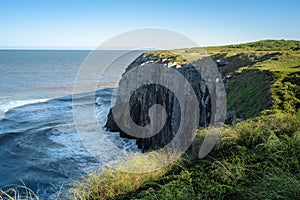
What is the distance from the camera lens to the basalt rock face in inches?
669

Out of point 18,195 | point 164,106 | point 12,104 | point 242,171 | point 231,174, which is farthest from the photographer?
point 12,104

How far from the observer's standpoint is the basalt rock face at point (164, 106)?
1698 centimetres

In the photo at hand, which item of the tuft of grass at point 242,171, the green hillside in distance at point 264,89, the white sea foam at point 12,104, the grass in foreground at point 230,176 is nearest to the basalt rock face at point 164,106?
the green hillside in distance at point 264,89

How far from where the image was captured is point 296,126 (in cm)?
678

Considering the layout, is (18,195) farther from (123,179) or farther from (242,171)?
(242,171)

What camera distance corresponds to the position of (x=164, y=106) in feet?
72.7

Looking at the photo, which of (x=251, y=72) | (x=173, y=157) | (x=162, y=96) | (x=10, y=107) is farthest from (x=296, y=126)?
(x=10, y=107)

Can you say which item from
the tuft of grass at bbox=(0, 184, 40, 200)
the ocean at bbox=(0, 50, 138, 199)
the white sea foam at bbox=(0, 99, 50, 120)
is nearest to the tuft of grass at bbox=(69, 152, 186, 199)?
the tuft of grass at bbox=(0, 184, 40, 200)

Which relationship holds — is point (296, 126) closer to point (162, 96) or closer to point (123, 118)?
point (162, 96)

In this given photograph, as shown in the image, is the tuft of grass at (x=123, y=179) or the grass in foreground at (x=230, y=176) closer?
the grass in foreground at (x=230, y=176)

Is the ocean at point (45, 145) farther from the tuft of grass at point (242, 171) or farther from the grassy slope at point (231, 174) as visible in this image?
the tuft of grass at point (242, 171)

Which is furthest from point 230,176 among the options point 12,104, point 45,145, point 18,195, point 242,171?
point 12,104

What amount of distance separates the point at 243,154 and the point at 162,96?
16.6m

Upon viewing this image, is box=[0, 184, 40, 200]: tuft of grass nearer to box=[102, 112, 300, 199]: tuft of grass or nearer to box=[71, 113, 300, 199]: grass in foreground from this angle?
box=[71, 113, 300, 199]: grass in foreground
